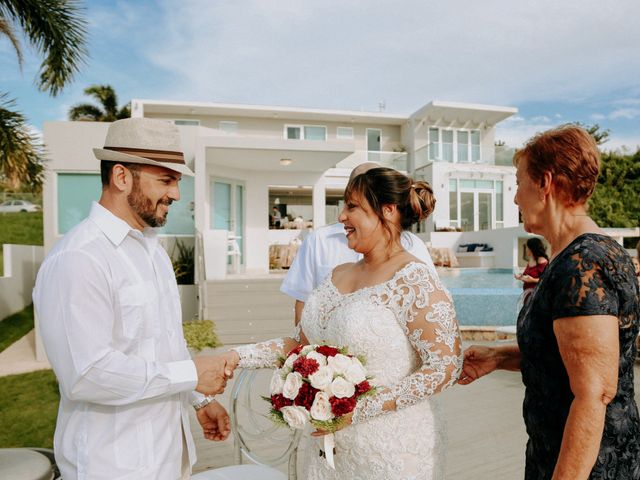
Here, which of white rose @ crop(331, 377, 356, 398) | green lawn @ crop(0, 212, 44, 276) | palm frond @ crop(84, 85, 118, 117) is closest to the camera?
white rose @ crop(331, 377, 356, 398)

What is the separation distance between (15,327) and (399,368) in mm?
15253

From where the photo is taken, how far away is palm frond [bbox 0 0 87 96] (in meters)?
8.64

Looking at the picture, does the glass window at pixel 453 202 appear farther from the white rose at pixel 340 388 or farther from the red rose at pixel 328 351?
the white rose at pixel 340 388

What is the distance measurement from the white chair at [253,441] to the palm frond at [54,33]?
335 inches

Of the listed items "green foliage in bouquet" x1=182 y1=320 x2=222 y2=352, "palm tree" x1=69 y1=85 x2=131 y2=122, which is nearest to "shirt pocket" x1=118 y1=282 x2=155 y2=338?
"green foliage in bouquet" x1=182 y1=320 x2=222 y2=352

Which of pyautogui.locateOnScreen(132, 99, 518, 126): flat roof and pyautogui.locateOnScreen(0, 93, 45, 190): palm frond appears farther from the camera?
pyautogui.locateOnScreen(132, 99, 518, 126): flat roof

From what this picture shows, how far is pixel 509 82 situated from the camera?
3503 cm

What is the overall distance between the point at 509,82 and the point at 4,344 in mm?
33743

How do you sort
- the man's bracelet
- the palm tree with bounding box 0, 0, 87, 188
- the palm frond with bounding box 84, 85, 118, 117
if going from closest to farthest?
the man's bracelet < the palm tree with bounding box 0, 0, 87, 188 < the palm frond with bounding box 84, 85, 118, 117

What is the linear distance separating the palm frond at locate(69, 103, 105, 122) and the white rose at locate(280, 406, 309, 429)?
3466cm

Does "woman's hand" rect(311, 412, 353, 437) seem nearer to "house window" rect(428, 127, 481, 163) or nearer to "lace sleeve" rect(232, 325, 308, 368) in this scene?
"lace sleeve" rect(232, 325, 308, 368)

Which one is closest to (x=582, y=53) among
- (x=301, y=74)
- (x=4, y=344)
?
(x=301, y=74)

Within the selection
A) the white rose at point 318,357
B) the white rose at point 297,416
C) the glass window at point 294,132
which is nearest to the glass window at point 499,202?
the glass window at point 294,132

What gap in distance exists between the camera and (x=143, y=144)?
2.19m
